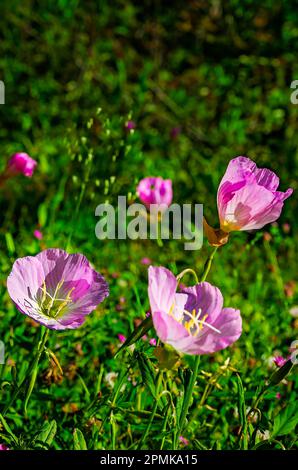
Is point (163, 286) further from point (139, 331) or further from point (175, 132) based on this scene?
point (175, 132)

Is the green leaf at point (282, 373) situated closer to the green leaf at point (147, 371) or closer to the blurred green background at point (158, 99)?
the green leaf at point (147, 371)

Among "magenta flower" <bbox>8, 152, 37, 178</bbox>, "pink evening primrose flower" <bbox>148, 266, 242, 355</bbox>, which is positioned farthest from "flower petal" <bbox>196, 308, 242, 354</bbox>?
"magenta flower" <bbox>8, 152, 37, 178</bbox>

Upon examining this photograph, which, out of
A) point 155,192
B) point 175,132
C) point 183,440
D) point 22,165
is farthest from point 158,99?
point 183,440

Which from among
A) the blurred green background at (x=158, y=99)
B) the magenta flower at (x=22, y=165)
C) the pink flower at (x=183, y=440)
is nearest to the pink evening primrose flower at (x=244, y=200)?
the pink flower at (x=183, y=440)

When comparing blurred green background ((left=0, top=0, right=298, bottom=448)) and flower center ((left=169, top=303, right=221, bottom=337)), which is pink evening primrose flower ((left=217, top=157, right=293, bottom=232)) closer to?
flower center ((left=169, top=303, right=221, bottom=337))

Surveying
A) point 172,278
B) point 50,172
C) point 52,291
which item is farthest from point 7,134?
point 172,278
